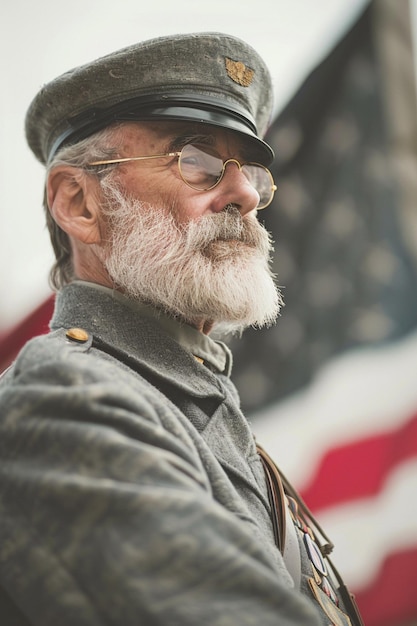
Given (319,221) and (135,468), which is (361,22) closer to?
(319,221)

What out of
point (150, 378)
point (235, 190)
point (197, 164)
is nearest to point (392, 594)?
point (150, 378)

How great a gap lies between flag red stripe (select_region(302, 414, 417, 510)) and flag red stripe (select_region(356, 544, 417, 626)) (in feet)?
0.68

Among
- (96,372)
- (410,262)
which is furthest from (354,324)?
(96,372)

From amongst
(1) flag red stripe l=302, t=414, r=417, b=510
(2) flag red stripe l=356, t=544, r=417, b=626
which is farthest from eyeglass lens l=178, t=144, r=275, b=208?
(2) flag red stripe l=356, t=544, r=417, b=626

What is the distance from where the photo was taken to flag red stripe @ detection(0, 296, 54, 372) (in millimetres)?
2916

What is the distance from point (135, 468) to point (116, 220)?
35.9 inches

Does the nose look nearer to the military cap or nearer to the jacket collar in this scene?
the military cap

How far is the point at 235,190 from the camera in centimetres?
166

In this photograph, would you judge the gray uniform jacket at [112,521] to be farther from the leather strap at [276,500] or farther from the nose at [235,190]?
the nose at [235,190]

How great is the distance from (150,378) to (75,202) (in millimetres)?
647

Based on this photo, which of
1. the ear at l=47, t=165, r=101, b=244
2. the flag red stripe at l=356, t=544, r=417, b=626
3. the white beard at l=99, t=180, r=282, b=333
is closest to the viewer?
the white beard at l=99, t=180, r=282, b=333

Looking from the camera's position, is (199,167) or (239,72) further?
(239,72)

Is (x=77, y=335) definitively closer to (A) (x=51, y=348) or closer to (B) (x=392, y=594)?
(A) (x=51, y=348)

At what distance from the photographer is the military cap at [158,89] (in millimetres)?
1623
